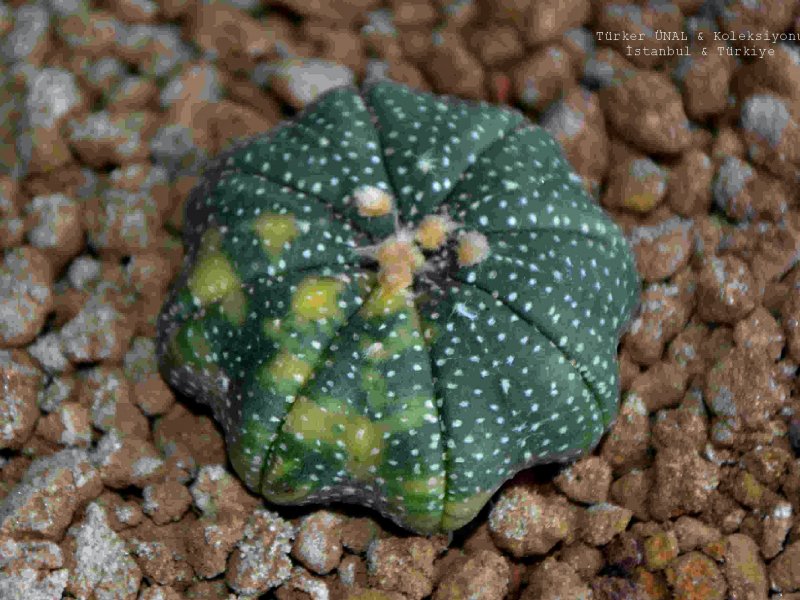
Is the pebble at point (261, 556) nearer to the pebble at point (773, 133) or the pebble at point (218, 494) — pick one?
the pebble at point (218, 494)

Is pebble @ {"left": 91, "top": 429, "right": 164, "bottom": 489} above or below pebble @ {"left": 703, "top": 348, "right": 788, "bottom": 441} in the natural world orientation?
below

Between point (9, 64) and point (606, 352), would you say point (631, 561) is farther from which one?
point (9, 64)

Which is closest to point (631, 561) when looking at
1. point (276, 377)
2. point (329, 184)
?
point (276, 377)

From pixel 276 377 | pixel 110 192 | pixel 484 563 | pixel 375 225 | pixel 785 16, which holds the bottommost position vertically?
pixel 484 563

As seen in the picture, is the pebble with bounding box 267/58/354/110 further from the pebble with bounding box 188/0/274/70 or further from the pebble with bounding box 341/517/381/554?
the pebble with bounding box 341/517/381/554

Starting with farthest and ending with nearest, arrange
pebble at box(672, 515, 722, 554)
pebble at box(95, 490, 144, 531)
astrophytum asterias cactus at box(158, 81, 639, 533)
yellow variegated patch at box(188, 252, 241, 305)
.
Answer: pebble at box(95, 490, 144, 531) → pebble at box(672, 515, 722, 554) → yellow variegated patch at box(188, 252, 241, 305) → astrophytum asterias cactus at box(158, 81, 639, 533)

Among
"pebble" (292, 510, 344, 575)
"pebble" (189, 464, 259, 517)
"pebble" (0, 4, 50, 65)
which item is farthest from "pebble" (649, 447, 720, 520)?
"pebble" (0, 4, 50, 65)

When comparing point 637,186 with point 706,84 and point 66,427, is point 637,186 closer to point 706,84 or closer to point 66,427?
point 706,84
